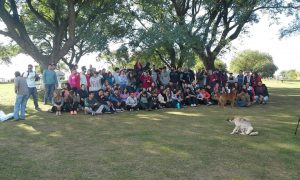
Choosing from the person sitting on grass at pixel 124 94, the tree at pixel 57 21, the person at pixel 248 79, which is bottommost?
the person sitting on grass at pixel 124 94

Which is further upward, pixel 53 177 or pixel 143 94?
pixel 143 94

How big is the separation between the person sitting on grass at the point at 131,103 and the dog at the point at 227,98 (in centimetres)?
441

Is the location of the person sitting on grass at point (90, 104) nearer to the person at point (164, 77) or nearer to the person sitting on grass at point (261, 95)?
the person at point (164, 77)

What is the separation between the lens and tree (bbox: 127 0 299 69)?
70.3 feet

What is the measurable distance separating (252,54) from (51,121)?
98140mm

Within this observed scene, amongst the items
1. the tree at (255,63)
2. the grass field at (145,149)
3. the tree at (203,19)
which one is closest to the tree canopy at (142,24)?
the tree at (203,19)

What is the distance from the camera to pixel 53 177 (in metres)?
6.68

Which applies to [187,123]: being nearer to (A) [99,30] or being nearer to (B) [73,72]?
(B) [73,72]

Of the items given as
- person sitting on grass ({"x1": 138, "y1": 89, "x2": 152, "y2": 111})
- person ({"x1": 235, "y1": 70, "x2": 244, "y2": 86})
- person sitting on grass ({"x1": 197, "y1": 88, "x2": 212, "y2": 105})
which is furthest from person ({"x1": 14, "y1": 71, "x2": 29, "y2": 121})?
person ({"x1": 235, "y1": 70, "x2": 244, "y2": 86})

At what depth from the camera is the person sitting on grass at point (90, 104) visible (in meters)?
15.1

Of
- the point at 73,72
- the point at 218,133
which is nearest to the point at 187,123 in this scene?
the point at 218,133

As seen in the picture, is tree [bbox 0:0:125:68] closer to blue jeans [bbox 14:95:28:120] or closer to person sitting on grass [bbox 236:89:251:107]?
blue jeans [bbox 14:95:28:120]

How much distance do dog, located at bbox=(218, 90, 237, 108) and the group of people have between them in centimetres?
23

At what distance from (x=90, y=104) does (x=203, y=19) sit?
41.0 feet
